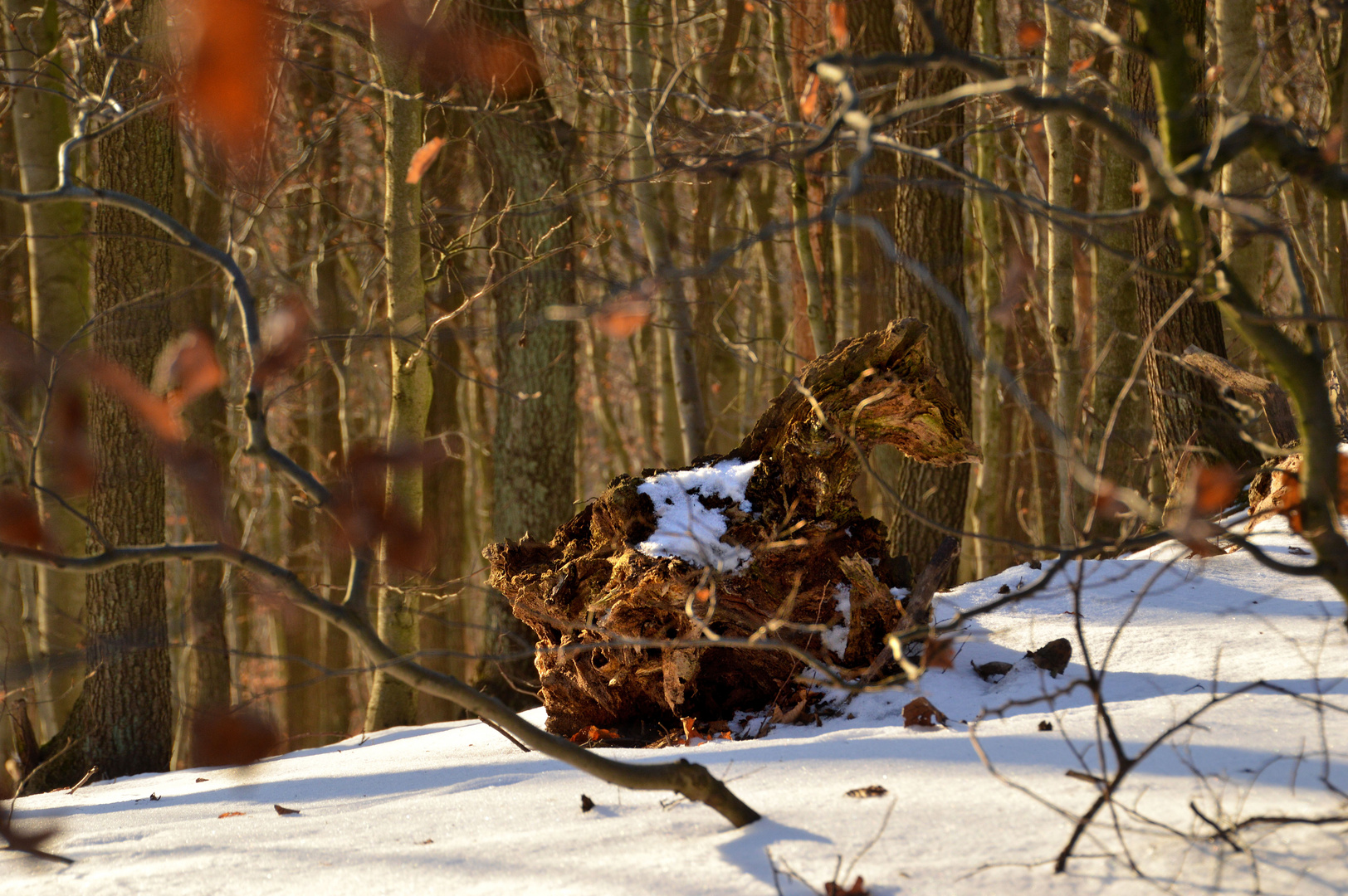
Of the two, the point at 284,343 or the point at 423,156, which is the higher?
the point at 423,156

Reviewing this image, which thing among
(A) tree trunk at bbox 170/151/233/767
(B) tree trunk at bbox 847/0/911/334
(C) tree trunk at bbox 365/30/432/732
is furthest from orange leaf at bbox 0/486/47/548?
(B) tree trunk at bbox 847/0/911/334

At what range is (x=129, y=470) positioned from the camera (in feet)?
18.1

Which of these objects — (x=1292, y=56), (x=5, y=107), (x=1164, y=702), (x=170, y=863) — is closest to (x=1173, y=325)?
(x=1164, y=702)

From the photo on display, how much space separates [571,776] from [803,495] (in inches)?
63.3

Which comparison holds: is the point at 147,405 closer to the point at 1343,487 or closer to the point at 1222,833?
the point at 1222,833

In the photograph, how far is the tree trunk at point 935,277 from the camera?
6395 millimetres

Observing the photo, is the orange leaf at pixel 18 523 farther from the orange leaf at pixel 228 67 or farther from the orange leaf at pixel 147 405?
the orange leaf at pixel 228 67

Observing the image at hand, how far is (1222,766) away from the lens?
2418 millimetres

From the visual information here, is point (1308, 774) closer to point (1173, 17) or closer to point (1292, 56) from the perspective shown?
point (1173, 17)

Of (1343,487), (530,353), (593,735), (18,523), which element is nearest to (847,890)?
(1343,487)

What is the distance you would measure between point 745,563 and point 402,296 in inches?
125

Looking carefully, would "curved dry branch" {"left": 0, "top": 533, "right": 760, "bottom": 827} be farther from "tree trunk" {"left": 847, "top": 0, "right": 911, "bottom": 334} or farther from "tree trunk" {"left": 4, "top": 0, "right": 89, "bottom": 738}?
"tree trunk" {"left": 4, "top": 0, "right": 89, "bottom": 738}

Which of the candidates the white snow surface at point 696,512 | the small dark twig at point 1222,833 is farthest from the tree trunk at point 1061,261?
the small dark twig at point 1222,833

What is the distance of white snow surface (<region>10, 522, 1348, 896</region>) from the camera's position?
6.75ft
